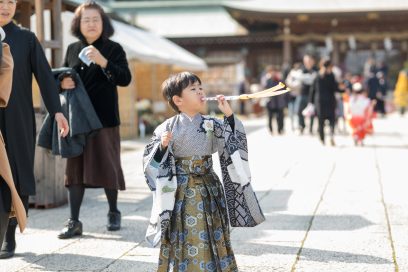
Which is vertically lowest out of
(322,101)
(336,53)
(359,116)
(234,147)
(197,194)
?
(359,116)

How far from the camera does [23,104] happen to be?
456 centimetres

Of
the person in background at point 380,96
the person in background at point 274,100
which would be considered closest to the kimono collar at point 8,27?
the person in background at point 274,100

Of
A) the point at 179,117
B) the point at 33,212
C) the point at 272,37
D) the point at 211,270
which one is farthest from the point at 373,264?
the point at 272,37

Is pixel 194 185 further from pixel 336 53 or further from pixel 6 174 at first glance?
pixel 336 53

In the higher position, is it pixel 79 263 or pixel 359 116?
pixel 359 116

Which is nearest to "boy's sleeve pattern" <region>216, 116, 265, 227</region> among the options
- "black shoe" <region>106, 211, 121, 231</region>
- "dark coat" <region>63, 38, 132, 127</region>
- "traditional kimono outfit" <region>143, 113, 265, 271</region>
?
"traditional kimono outfit" <region>143, 113, 265, 271</region>

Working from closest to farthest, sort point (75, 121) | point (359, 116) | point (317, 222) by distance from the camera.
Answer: point (75, 121) → point (317, 222) → point (359, 116)

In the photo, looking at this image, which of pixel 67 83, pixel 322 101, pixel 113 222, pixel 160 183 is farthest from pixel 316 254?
pixel 322 101

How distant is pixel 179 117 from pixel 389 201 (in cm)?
344

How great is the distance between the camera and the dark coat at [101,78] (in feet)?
18.1

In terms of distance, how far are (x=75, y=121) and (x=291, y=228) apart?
185cm

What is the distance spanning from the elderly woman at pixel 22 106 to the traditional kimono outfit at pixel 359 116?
8873mm

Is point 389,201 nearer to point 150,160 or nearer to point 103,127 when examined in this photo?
point 103,127

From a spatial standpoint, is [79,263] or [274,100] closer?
[79,263]
